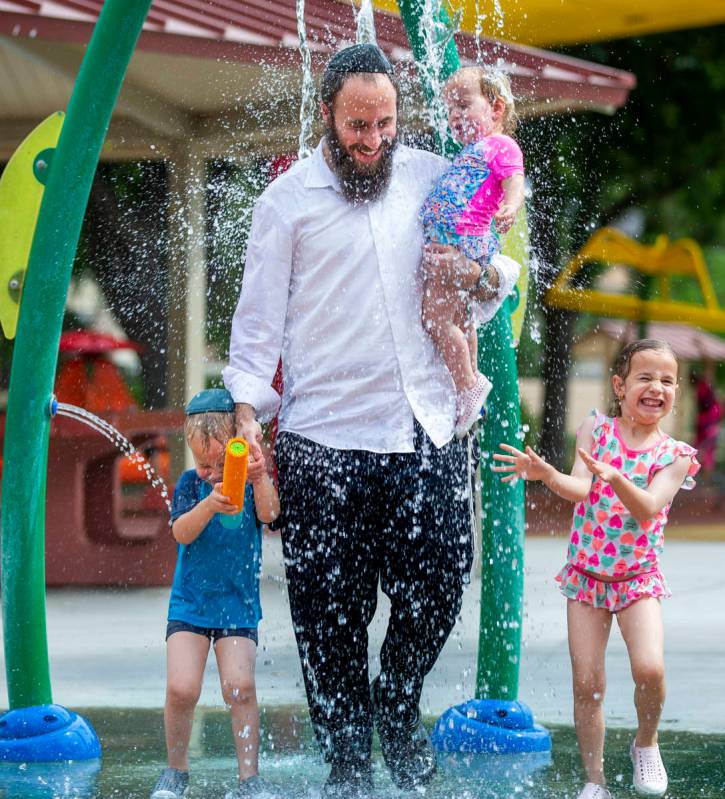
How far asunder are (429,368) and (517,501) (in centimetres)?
106

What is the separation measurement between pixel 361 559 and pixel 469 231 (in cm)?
86

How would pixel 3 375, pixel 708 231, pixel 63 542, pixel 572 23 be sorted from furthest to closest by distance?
pixel 708 231, pixel 3 375, pixel 572 23, pixel 63 542

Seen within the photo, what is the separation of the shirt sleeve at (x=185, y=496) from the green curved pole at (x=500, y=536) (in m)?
0.99

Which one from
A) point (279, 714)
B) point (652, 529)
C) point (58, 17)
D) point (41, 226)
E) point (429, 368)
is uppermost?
point (58, 17)

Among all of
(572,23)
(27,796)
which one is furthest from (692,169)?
(27,796)

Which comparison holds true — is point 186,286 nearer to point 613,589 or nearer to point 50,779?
point 50,779

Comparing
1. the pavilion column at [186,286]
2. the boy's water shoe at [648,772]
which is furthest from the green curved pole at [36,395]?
the pavilion column at [186,286]

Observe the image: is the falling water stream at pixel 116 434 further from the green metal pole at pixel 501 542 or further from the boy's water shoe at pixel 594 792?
the boy's water shoe at pixel 594 792

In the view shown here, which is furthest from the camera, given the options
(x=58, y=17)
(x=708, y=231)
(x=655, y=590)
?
(x=708, y=231)

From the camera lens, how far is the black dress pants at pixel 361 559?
359 cm

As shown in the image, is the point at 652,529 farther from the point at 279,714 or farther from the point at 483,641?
the point at 279,714

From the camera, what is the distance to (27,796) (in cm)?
396

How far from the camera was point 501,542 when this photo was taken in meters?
4.55

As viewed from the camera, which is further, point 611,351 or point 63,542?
point 611,351
